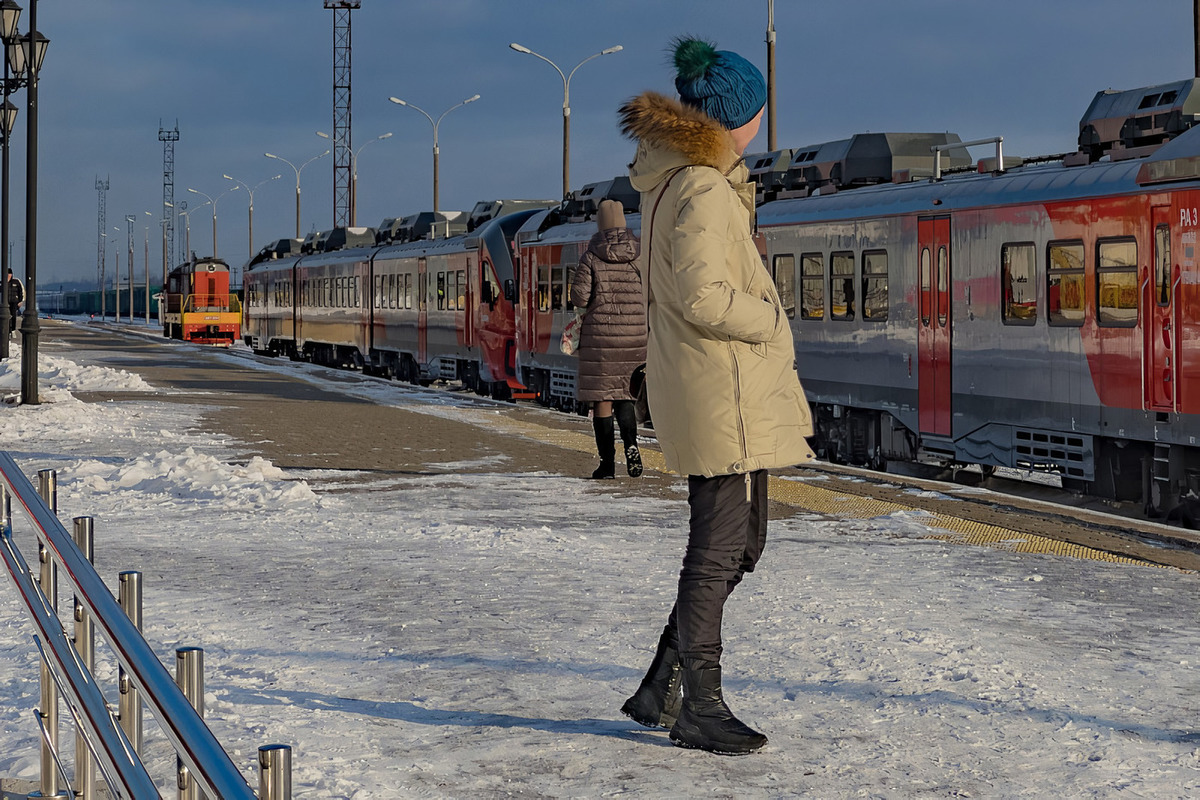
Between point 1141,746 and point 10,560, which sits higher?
point 10,560

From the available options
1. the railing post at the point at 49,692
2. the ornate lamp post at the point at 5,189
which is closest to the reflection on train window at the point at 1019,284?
the railing post at the point at 49,692

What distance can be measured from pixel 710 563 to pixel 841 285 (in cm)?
1207

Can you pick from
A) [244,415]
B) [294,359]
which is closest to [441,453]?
[244,415]

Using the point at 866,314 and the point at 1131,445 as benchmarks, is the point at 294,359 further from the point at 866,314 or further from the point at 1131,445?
the point at 1131,445

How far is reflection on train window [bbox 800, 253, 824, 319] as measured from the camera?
17.0 meters

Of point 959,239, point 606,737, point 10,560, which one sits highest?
point 959,239

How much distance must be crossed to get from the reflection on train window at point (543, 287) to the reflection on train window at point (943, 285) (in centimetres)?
1076

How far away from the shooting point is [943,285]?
14742 mm

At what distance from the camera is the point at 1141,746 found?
4.89m

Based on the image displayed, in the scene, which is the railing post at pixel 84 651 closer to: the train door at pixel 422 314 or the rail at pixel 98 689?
the rail at pixel 98 689

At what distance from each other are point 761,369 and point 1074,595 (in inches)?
128

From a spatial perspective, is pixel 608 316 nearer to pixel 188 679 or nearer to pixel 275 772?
pixel 188 679

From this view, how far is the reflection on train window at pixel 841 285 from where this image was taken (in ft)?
53.7

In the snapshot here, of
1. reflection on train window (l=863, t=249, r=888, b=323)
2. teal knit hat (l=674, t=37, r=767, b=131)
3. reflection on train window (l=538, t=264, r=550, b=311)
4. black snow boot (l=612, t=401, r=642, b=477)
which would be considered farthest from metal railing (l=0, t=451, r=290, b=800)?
reflection on train window (l=538, t=264, r=550, b=311)
